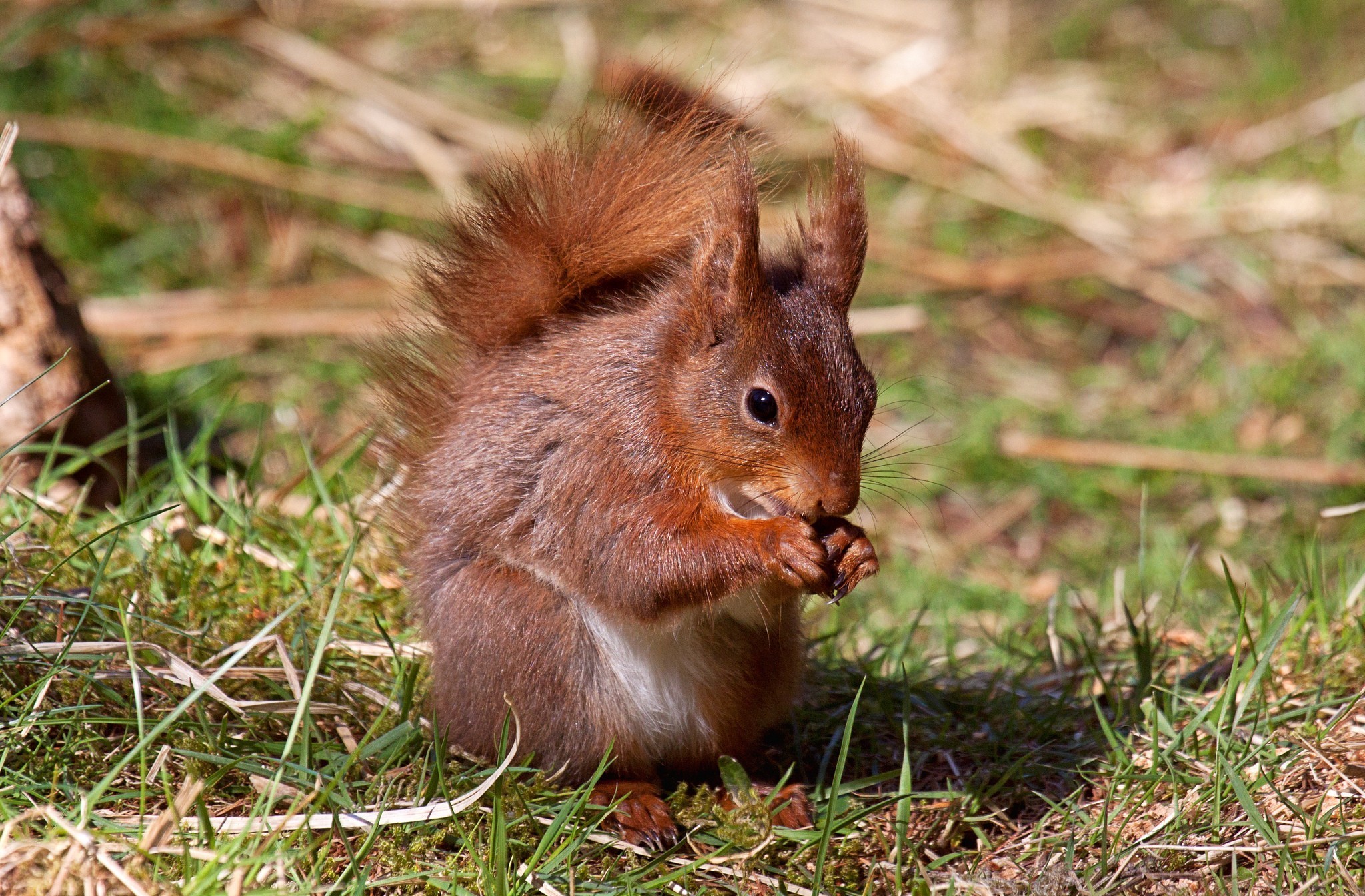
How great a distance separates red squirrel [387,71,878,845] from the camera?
1.93 m

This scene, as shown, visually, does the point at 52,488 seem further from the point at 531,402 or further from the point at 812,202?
the point at 812,202

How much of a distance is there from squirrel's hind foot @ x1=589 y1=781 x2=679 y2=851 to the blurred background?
3.88ft

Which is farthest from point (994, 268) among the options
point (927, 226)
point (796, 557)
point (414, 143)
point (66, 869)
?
point (66, 869)

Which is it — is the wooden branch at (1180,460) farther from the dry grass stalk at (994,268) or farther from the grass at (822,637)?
the dry grass stalk at (994,268)

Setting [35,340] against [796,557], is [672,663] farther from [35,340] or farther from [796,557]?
[35,340]

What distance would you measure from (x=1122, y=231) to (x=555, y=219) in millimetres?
3631

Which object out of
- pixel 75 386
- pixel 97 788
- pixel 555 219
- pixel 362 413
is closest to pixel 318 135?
pixel 75 386

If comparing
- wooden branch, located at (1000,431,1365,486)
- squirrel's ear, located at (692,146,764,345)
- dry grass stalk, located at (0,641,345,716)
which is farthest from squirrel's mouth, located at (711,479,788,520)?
wooden branch, located at (1000,431,1365,486)

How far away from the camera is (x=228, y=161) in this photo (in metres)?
4.73

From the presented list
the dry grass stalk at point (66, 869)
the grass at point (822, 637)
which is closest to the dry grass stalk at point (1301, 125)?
the grass at point (822, 637)

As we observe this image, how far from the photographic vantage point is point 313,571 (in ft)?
8.27

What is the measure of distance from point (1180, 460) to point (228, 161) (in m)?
3.32

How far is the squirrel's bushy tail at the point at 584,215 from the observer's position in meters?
2.09

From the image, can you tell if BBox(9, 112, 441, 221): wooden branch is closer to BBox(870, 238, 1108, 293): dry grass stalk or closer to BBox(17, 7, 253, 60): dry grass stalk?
BBox(17, 7, 253, 60): dry grass stalk
